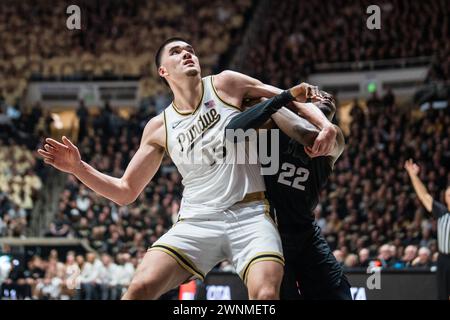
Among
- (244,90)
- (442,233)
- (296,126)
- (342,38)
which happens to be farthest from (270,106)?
(342,38)

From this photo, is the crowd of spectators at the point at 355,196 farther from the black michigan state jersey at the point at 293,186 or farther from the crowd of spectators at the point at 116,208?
the black michigan state jersey at the point at 293,186

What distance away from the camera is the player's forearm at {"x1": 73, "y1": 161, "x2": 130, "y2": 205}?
5.27 meters

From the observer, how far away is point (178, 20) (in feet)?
77.2

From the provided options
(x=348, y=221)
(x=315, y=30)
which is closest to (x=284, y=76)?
(x=315, y=30)

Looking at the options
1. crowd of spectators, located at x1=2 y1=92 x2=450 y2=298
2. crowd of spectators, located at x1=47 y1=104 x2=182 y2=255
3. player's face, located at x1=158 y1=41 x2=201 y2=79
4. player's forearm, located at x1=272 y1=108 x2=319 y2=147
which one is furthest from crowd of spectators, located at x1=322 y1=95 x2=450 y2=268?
player's forearm, located at x1=272 y1=108 x2=319 y2=147

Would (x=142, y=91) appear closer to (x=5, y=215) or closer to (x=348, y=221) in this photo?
(x=5, y=215)

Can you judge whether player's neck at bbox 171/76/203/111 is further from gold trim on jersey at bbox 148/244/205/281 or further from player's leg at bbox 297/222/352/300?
player's leg at bbox 297/222/352/300

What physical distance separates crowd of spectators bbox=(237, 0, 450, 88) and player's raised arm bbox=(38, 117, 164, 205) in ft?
47.8

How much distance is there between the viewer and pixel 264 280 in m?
4.55

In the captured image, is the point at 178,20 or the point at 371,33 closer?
the point at 371,33

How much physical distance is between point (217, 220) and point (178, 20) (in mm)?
19120

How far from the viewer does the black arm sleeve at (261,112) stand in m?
4.86

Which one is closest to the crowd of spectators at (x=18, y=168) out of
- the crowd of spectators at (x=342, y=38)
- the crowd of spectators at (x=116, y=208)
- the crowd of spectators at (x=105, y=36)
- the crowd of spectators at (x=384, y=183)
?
the crowd of spectators at (x=116, y=208)

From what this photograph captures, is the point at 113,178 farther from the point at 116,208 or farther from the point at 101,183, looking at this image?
the point at 116,208
